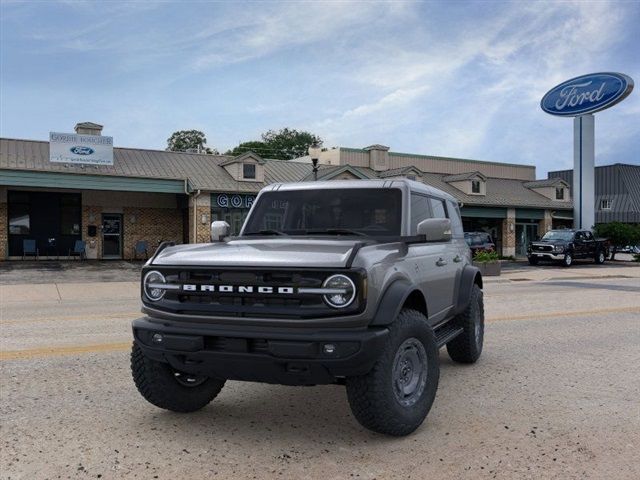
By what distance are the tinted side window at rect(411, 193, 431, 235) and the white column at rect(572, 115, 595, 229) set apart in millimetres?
34243

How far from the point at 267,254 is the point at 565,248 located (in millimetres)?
28905

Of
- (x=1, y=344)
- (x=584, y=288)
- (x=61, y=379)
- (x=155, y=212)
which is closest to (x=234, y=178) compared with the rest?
(x=155, y=212)

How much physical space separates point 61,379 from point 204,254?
2.71 meters

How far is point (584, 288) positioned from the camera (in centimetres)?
1767

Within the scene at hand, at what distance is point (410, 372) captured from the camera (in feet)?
14.4

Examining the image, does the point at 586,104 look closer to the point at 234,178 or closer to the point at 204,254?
the point at 234,178

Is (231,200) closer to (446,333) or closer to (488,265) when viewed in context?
(488,265)

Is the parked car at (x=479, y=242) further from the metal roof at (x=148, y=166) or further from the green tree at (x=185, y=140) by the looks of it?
the green tree at (x=185, y=140)

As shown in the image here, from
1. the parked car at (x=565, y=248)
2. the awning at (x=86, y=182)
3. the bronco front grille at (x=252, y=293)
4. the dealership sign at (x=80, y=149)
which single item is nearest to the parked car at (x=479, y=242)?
the parked car at (x=565, y=248)

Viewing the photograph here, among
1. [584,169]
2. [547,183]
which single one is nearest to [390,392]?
[584,169]

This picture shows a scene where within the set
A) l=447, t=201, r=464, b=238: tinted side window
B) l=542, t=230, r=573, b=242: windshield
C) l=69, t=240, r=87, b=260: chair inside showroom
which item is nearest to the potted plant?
l=542, t=230, r=573, b=242: windshield

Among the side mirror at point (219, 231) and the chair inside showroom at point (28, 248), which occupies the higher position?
the side mirror at point (219, 231)

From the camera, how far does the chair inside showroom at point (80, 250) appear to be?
29000 millimetres

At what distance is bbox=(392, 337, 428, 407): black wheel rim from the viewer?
4.22 metres
